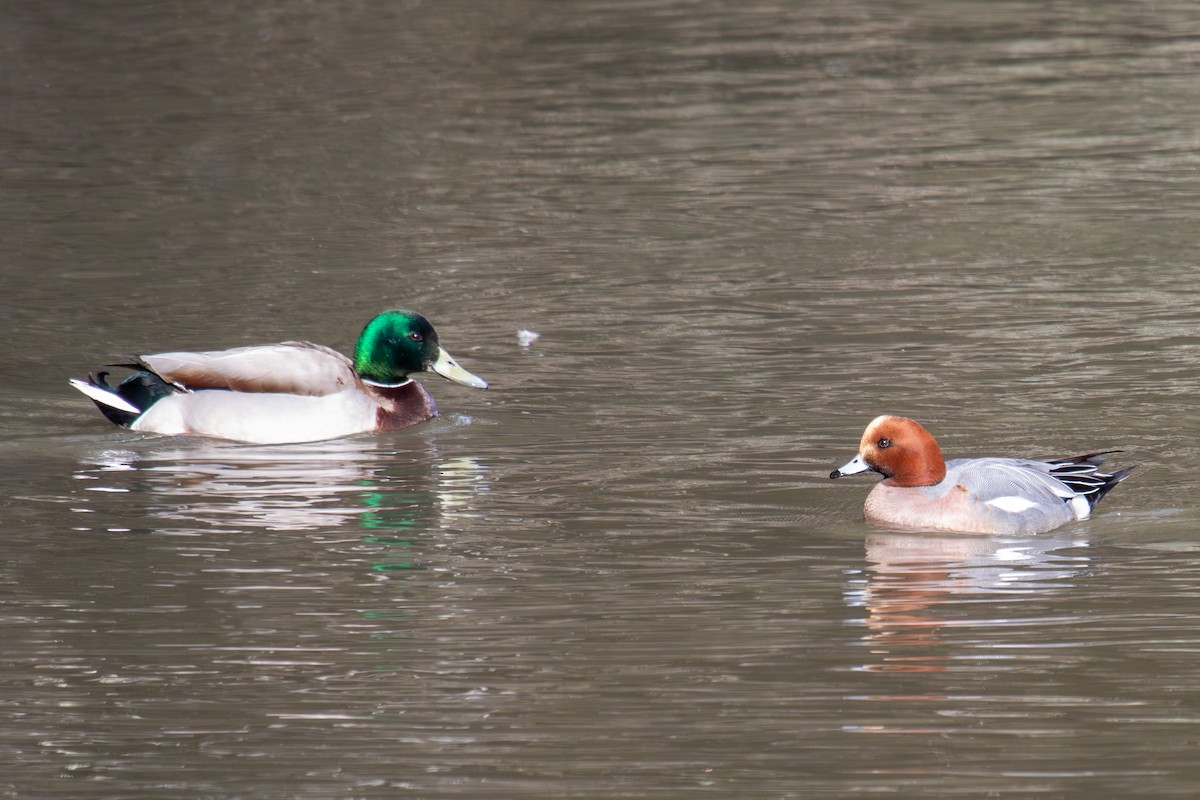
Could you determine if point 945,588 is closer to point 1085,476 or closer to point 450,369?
point 1085,476

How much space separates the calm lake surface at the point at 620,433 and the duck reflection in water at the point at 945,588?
3cm

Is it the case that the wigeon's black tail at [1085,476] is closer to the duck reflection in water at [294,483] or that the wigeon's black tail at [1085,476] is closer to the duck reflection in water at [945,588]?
the duck reflection in water at [945,588]

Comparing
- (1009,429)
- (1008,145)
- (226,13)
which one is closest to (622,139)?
(1008,145)

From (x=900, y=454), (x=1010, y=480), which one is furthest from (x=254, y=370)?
(x=1010, y=480)

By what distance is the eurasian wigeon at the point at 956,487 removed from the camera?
328 inches

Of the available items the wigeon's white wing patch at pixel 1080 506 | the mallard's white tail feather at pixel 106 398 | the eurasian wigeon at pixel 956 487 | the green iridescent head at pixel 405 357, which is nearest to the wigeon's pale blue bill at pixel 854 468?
the eurasian wigeon at pixel 956 487

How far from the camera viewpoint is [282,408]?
10836 mm

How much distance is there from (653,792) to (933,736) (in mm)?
A: 903

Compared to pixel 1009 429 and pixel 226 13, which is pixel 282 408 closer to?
pixel 1009 429

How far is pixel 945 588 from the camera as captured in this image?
7.56 m

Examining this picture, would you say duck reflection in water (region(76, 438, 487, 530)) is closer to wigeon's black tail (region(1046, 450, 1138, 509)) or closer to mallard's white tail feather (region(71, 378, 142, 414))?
mallard's white tail feather (region(71, 378, 142, 414))

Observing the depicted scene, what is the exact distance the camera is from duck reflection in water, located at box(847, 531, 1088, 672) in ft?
22.1

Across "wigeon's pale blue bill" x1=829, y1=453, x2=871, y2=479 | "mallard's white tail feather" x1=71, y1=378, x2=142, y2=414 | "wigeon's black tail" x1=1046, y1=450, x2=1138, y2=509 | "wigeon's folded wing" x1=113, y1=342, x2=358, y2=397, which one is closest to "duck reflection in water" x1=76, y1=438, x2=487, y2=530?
"wigeon's folded wing" x1=113, y1=342, x2=358, y2=397

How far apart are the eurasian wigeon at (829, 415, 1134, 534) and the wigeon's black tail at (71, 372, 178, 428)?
14.3 feet
